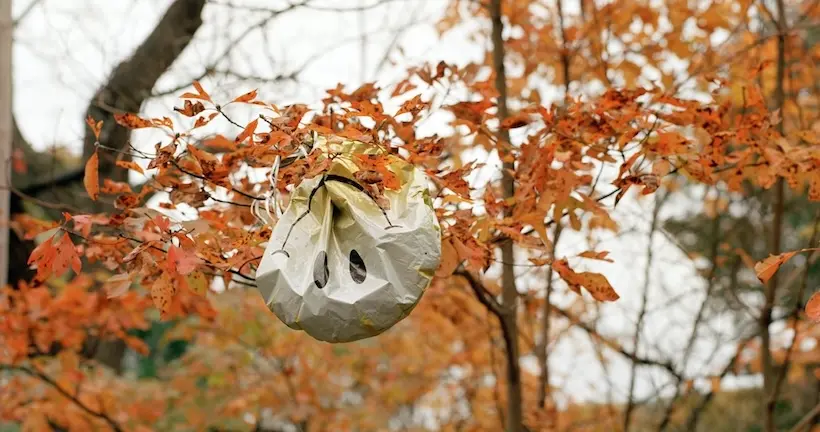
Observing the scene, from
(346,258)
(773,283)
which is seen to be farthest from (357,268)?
(773,283)

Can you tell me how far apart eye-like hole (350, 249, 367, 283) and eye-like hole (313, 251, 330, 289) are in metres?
0.04

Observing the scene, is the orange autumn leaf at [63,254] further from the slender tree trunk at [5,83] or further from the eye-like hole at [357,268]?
the slender tree trunk at [5,83]

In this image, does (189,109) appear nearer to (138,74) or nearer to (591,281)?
(591,281)

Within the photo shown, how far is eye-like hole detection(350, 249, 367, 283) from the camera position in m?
1.31

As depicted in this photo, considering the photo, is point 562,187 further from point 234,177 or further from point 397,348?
point 397,348

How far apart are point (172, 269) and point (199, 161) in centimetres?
27

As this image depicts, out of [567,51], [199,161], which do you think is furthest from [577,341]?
[199,161]

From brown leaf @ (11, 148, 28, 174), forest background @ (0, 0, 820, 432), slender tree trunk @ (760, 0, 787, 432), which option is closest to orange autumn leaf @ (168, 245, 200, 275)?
forest background @ (0, 0, 820, 432)

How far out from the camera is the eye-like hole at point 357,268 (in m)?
1.31

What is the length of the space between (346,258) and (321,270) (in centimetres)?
5

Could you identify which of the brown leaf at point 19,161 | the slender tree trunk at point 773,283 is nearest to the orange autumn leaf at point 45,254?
the slender tree trunk at point 773,283

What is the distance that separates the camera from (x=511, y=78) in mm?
3502

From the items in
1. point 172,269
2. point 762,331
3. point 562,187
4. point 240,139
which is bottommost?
point 172,269

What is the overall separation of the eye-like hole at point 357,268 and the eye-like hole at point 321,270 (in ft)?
0.14
